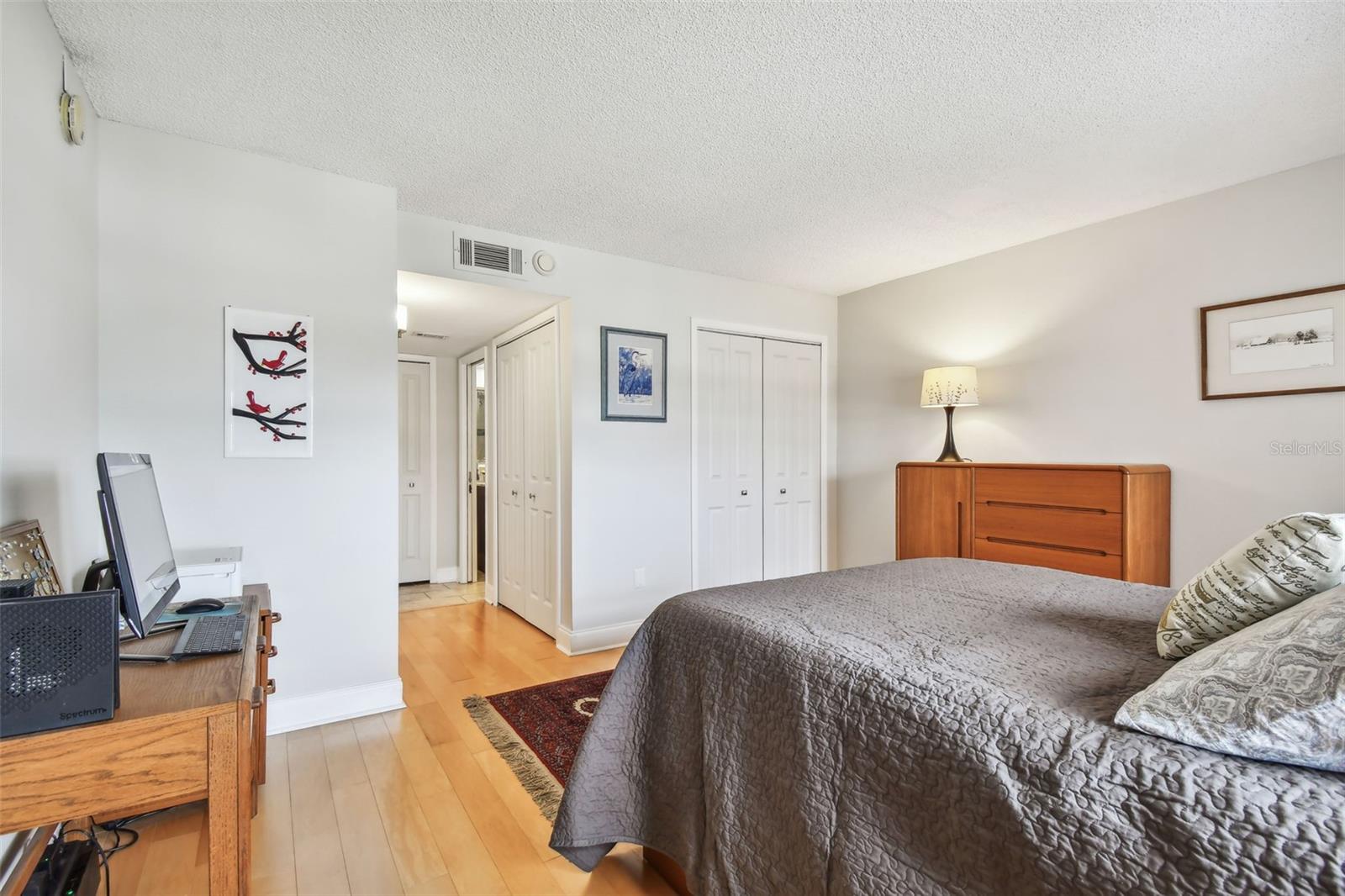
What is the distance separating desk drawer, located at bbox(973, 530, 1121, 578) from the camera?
9.21 feet

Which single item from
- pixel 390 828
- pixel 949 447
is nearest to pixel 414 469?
pixel 390 828

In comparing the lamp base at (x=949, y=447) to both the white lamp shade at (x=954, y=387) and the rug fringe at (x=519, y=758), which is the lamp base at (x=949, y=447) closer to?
the white lamp shade at (x=954, y=387)

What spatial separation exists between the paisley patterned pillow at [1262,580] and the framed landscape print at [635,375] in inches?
117

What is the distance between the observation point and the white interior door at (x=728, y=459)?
416 cm

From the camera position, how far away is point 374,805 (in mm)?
2029

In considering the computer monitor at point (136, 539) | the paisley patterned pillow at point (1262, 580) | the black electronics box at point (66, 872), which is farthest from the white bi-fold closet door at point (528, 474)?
the paisley patterned pillow at point (1262, 580)

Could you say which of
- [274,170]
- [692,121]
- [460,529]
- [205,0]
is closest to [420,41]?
[205,0]

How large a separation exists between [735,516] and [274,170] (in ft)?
10.5

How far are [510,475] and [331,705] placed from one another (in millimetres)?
2084

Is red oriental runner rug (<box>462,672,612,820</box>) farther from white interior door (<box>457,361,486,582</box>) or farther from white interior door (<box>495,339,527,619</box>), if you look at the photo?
white interior door (<box>457,361,486,582</box>)

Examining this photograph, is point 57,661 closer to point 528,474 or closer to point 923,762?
point 923,762

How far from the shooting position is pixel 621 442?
12.5 ft

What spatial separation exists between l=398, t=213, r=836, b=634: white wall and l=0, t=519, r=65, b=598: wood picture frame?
2067 millimetres

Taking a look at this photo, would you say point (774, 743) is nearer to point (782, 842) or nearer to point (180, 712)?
point (782, 842)
